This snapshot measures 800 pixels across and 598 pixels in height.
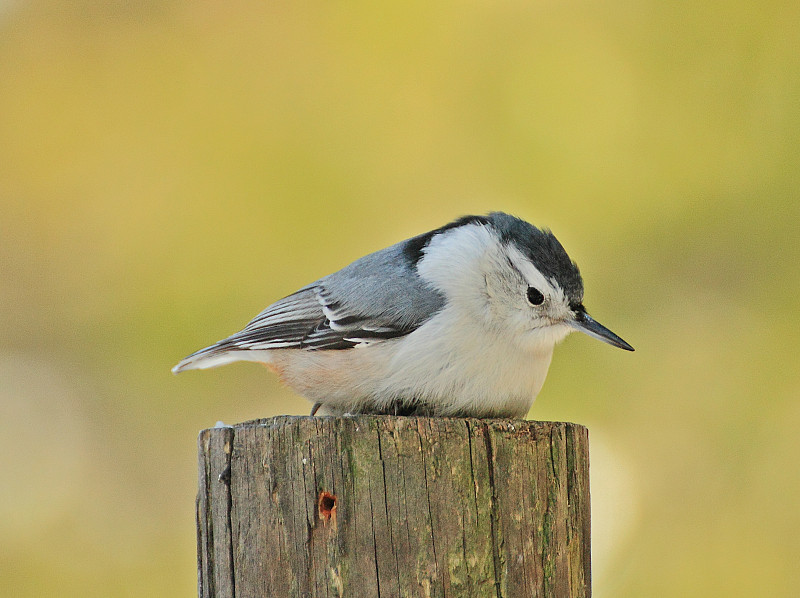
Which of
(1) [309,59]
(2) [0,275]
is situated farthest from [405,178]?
(2) [0,275]

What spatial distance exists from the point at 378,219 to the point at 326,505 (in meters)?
2.68

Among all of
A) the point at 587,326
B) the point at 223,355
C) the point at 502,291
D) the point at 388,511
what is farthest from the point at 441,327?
the point at 223,355

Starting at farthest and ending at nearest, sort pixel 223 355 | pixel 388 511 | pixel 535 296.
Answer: pixel 223 355 → pixel 535 296 → pixel 388 511

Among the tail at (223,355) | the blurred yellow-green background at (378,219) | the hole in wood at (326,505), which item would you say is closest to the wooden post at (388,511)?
the hole in wood at (326,505)

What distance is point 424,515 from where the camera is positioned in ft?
5.98

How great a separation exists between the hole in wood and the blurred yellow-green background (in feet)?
7.74

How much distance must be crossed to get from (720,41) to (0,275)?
13.9 feet

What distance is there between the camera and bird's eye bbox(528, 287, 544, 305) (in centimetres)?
256

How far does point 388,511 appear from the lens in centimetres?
182

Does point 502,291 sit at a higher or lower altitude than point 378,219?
lower

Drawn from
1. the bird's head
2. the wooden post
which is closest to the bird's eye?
the bird's head

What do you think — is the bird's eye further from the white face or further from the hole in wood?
the hole in wood

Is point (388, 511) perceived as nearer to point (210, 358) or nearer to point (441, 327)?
point (441, 327)

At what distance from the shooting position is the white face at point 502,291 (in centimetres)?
253
